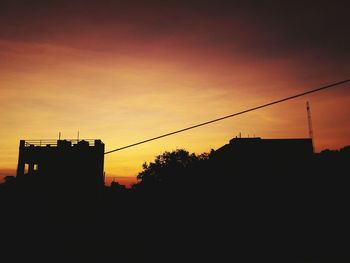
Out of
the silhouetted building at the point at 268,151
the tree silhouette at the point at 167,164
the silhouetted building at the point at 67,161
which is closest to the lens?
the silhouetted building at the point at 67,161

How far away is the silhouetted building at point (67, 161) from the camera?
29.9 m

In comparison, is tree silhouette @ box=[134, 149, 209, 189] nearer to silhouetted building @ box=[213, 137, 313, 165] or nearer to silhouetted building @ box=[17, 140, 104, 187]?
silhouetted building @ box=[213, 137, 313, 165]

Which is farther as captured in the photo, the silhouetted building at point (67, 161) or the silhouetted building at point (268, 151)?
the silhouetted building at point (268, 151)

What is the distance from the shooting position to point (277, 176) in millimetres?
40656

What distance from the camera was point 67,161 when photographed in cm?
3033

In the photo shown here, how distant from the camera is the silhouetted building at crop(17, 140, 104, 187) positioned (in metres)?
29.9

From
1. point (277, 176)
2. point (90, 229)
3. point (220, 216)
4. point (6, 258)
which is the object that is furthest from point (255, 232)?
point (277, 176)

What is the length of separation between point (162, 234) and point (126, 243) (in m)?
2.85

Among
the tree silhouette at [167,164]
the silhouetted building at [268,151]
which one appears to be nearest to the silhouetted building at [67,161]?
the silhouetted building at [268,151]

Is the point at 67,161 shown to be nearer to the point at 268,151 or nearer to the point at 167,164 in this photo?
the point at 268,151

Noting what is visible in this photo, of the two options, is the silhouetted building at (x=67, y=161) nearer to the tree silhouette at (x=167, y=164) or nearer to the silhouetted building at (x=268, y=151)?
the silhouetted building at (x=268, y=151)

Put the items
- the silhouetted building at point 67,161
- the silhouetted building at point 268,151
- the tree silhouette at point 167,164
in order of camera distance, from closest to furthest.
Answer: the silhouetted building at point 67,161
the silhouetted building at point 268,151
the tree silhouette at point 167,164

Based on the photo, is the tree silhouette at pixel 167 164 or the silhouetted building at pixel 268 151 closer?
the silhouetted building at pixel 268 151

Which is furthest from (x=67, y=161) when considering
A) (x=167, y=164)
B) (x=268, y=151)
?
(x=167, y=164)
